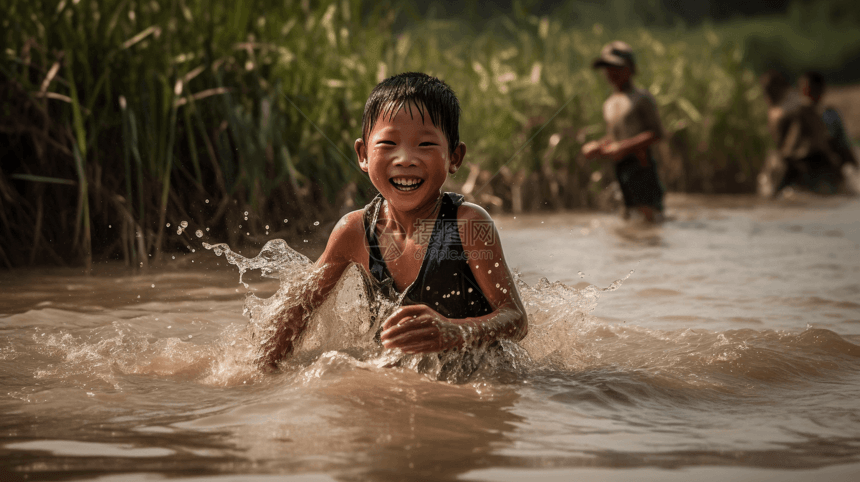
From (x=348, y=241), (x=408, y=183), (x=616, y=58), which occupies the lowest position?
(x=348, y=241)

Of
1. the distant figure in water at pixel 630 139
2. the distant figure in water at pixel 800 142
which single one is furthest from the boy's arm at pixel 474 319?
the distant figure in water at pixel 800 142

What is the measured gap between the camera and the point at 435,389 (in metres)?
2.49

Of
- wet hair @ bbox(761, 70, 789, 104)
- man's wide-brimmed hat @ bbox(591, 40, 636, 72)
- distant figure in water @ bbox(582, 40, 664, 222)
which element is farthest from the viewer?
wet hair @ bbox(761, 70, 789, 104)

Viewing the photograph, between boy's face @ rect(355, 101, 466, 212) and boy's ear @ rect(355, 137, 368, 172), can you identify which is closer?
boy's face @ rect(355, 101, 466, 212)

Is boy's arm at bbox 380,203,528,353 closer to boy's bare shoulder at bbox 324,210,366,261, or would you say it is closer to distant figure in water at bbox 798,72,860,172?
boy's bare shoulder at bbox 324,210,366,261

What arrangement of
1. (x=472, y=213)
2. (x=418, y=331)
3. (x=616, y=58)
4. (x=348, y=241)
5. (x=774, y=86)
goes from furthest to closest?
(x=774, y=86) → (x=616, y=58) → (x=348, y=241) → (x=472, y=213) → (x=418, y=331)

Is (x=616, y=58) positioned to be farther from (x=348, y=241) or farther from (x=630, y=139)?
(x=348, y=241)

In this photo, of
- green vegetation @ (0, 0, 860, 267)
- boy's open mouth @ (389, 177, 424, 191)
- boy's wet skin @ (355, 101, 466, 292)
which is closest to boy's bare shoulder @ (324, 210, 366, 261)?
boy's wet skin @ (355, 101, 466, 292)

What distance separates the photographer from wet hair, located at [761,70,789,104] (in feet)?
29.7

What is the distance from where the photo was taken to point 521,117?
22.9 feet

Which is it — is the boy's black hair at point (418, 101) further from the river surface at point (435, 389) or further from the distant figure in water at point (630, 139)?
the distant figure in water at point (630, 139)

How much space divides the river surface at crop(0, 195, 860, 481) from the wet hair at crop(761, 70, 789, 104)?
4.98m

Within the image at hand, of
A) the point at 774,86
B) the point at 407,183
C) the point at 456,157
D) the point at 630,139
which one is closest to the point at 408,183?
the point at 407,183

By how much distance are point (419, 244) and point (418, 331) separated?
47cm
